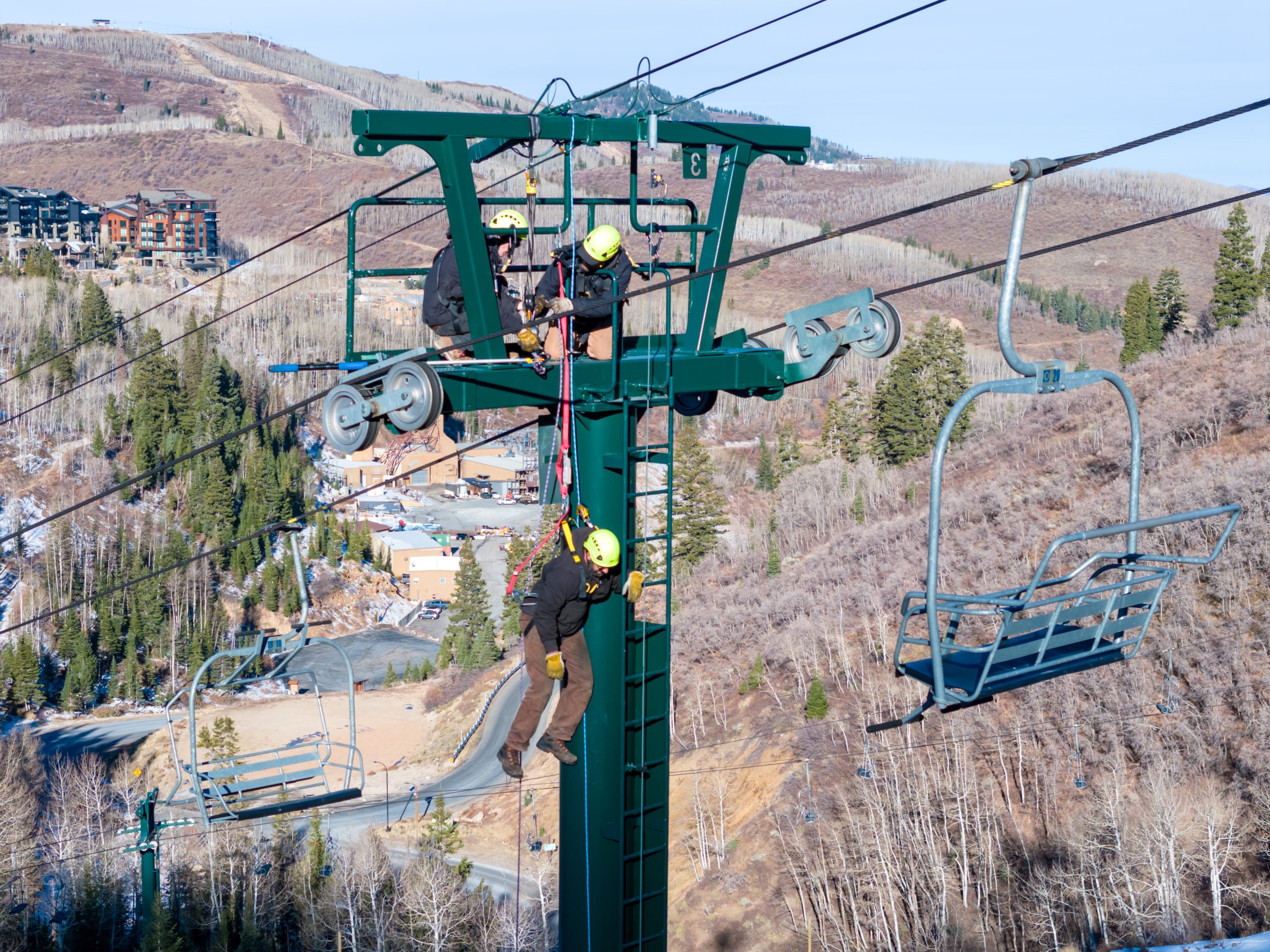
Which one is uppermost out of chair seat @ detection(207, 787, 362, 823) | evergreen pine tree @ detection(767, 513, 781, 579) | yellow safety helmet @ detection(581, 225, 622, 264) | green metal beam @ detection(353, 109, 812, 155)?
green metal beam @ detection(353, 109, 812, 155)

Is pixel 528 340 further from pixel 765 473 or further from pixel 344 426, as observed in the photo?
pixel 765 473

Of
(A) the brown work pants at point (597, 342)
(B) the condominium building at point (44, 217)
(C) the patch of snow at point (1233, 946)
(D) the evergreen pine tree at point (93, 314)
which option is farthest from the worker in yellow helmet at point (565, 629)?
(B) the condominium building at point (44, 217)

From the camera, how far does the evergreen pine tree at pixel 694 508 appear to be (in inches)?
2035

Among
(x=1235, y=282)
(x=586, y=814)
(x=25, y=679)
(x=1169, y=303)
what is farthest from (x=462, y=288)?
(x=1169, y=303)

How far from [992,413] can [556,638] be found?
226 ft

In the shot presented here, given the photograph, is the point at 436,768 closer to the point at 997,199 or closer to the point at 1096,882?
the point at 1096,882

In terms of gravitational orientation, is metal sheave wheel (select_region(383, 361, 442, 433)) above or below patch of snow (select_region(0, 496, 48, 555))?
above

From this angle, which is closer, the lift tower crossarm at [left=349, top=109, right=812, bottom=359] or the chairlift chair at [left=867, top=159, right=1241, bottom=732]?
the chairlift chair at [left=867, top=159, right=1241, bottom=732]

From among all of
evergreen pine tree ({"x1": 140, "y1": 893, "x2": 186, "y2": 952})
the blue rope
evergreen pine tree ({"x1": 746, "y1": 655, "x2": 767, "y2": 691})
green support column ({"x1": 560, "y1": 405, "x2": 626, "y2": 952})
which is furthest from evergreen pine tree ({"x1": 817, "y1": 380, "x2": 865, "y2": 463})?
the blue rope

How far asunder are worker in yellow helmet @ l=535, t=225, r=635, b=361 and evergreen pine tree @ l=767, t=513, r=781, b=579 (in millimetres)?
38569

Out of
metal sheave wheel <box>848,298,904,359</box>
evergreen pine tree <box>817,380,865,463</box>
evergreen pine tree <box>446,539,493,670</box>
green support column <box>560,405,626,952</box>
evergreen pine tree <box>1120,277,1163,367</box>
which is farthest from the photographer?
evergreen pine tree <box>817,380,865,463</box>

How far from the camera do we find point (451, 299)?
371 inches

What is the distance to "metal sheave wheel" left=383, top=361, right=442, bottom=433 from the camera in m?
7.39

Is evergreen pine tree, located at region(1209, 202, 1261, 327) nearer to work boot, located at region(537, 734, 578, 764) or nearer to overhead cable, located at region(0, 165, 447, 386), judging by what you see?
overhead cable, located at region(0, 165, 447, 386)
